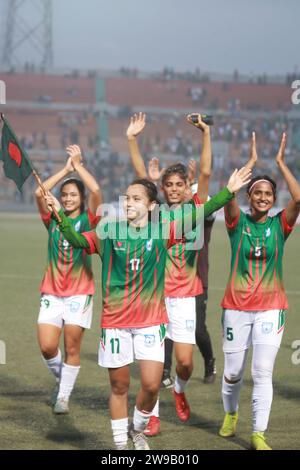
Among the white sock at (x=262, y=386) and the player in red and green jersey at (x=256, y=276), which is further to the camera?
the player in red and green jersey at (x=256, y=276)

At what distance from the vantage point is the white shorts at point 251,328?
296 inches

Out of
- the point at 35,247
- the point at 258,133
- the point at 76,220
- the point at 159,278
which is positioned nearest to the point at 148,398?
the point at 159,278

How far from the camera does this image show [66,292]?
8.88 meters

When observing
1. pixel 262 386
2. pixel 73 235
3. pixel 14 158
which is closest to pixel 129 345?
pixel 73 235

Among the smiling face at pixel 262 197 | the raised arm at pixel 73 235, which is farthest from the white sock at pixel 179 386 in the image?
the raised arm at pixel 73 235

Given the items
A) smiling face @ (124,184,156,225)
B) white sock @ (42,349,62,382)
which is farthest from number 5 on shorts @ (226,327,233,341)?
white sock @ (42,349,62,382)

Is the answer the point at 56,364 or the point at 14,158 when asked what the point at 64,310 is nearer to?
the point at 56,364

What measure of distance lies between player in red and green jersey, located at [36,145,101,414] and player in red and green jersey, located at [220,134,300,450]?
162 cm

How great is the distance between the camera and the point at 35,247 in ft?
90.1

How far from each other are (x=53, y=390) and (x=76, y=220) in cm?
183

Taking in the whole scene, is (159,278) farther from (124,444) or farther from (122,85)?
(122,85)

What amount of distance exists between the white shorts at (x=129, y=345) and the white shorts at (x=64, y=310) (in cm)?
186

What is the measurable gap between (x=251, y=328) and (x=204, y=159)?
144 centimetres

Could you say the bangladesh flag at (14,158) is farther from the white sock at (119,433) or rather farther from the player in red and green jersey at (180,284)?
the white sock at (119,433)
